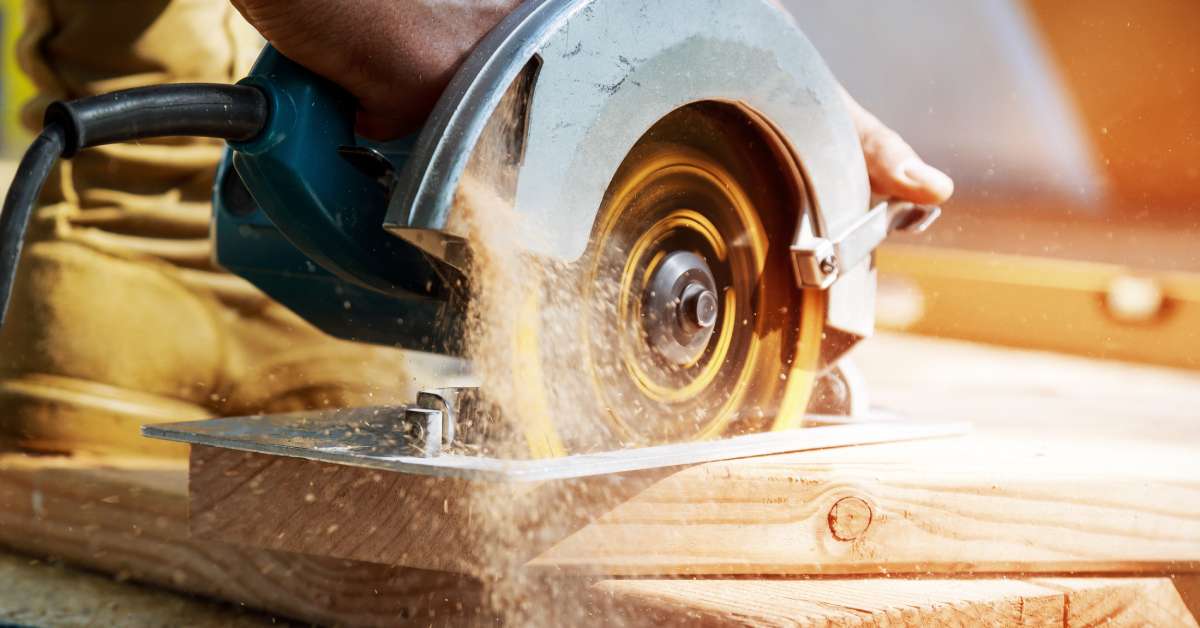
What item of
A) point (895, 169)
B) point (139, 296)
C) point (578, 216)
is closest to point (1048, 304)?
point (895, 169)

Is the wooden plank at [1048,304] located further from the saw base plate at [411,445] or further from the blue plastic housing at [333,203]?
the blue plastic housing at [333,203]

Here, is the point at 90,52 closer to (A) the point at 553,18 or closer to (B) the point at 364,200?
(B) the point at 364,200

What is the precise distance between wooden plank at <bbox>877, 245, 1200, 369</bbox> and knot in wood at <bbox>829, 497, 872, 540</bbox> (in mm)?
2426

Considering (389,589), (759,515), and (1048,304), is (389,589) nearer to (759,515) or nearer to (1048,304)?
(759,515)

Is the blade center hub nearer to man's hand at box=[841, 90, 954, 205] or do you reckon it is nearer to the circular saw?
the circular saw

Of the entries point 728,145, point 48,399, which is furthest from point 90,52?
point 728,145

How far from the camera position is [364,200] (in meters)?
1.04

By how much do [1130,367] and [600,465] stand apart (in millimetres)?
2646

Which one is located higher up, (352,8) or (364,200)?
(352,8)

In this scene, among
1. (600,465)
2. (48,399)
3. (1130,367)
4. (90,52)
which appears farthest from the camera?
(1130,367)

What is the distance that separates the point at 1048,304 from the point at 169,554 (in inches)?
106

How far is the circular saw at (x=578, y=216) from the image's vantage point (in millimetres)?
944

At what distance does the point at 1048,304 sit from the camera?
3336 mm

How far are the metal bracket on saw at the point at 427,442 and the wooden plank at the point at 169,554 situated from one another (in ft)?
0.42
